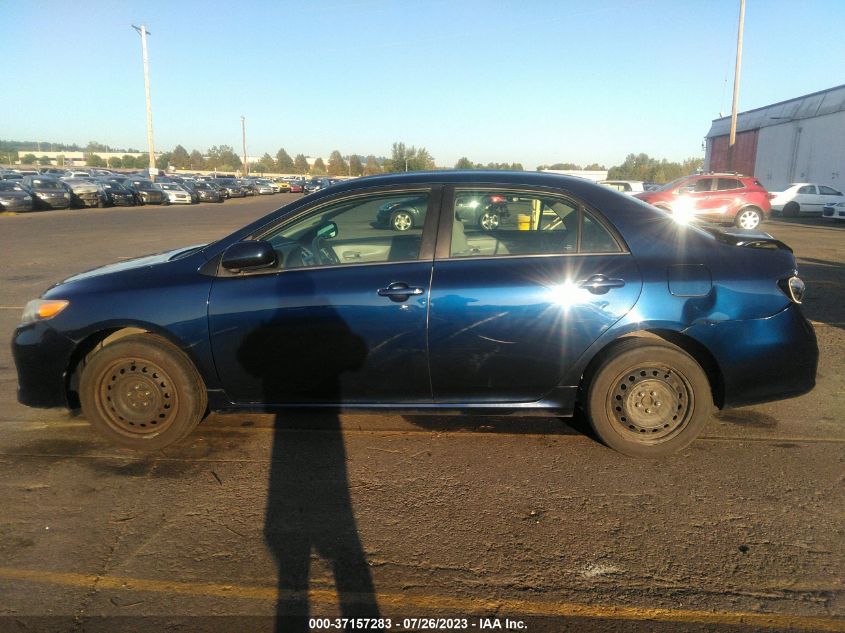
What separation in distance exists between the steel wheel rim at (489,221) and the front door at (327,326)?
353 millimetres

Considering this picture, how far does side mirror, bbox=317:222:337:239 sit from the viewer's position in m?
3.99

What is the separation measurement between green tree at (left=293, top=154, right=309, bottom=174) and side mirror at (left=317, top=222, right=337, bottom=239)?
13251 centimetres

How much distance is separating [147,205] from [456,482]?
4030cm

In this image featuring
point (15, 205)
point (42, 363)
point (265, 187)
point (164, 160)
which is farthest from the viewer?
point (164, 160)

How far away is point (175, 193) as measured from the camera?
42375 millimetres

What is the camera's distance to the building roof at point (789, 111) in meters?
34.1

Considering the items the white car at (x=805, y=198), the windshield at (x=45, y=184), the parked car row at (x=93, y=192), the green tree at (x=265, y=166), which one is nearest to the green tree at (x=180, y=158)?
the green tree at (x=265, y=166)

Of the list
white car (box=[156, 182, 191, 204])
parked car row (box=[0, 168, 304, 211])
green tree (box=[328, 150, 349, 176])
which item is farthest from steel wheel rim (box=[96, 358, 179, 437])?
green tree (box=[328, 150, 349, 176])

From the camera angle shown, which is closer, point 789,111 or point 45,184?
point 45,184

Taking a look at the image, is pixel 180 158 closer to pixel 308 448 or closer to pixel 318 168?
pixel 318 168

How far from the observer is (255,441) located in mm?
3943

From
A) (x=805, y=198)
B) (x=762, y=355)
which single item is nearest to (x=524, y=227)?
(x=762, y=355)

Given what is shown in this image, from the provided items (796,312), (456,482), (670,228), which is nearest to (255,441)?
(456,482)

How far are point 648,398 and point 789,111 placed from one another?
44.2m
